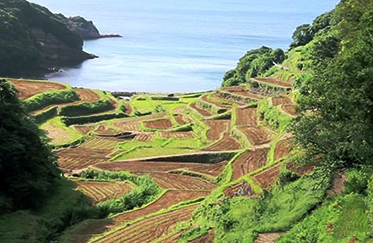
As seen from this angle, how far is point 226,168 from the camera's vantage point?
2620cm

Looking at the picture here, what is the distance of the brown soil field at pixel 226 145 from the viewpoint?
31625 millimetres

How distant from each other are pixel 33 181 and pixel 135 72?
66.5 metres

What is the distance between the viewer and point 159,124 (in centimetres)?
4341

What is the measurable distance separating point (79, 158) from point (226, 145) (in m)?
9.48

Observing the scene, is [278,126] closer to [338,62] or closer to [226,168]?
[226,168]

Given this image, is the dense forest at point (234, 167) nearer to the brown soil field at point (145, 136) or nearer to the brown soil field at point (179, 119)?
the brown soil field at point (145, 136)

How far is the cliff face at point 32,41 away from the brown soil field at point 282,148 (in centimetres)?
6200

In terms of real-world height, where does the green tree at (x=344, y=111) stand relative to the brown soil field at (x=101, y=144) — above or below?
above

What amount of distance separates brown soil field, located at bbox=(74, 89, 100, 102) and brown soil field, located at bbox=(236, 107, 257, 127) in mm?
16669

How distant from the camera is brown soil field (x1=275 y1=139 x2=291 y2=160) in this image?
2440 cm

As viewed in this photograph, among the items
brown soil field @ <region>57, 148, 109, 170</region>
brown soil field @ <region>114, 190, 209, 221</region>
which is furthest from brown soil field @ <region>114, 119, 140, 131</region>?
brown soil field @ <region>114, 190, 209, 221</region>

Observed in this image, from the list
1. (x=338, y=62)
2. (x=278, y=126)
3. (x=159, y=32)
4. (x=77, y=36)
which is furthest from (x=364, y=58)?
(x=159, y=32)

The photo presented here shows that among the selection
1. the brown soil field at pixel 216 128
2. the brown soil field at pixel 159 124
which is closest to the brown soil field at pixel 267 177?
the brown soil field at pixel 216 128

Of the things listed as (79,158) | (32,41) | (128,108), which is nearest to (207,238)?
(79,158)
